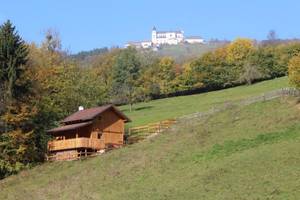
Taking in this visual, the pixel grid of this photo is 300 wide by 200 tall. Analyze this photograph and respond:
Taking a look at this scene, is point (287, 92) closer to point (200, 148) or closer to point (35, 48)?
point (200, 148)

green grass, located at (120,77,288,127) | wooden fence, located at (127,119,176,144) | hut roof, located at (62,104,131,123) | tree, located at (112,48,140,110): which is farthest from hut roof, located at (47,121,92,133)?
tree, located at (112,48,140,110)

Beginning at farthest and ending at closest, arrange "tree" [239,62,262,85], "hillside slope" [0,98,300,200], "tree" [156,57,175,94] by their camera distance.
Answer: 1. "tree" [156,57,175,94]
2. "tree" [239,62,262,85]
3. "hillside slope" [0,98,300,200]

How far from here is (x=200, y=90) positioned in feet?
412

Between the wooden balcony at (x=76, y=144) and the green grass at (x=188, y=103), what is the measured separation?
711 inches

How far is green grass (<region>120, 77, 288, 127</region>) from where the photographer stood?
90.1 metres

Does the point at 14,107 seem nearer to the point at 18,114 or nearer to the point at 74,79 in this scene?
the point at 18,114

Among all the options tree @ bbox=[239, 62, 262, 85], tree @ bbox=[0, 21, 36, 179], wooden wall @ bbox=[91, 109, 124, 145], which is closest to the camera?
tree @ bbox=[0, 21, 36, 179]

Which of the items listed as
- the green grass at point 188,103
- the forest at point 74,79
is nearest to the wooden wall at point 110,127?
the forest at point 74,79

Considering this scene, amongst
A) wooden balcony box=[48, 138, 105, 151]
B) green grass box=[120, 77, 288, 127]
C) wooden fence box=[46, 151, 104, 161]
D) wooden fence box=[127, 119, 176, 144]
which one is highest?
green grass box=[120, 77, 288, 127]

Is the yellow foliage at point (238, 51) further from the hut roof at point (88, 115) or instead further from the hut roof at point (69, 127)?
the hut roof at point (69, 127)

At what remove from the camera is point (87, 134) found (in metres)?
65.8

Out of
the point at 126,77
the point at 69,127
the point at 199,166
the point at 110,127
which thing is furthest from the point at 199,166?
the point at 126,77

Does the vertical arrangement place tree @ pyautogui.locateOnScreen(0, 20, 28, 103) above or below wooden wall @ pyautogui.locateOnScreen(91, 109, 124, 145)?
above

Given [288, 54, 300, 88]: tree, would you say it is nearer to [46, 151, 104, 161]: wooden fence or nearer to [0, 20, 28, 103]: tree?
[46, 151, 104, 161]: wooden fence
